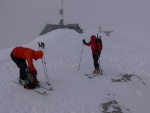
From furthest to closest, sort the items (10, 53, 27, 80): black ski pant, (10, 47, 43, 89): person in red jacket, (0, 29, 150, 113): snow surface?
(10, 53, 27, 80): black ski pant, (10, 47, 43, 89): person in red jacket, (0, 29, 150, 113): snow surface

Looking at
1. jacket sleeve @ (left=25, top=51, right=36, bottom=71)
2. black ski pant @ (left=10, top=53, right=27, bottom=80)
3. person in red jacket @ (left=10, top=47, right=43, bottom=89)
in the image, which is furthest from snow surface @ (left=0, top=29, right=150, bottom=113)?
jacket sleeve @ (left=25, top=51, right=36, bottom=71)

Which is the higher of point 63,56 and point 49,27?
point 63,56

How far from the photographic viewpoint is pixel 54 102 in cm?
895

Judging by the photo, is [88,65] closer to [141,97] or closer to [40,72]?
[40,72]

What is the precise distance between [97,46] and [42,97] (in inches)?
186

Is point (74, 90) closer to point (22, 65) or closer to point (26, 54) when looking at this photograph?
point (22, 65)

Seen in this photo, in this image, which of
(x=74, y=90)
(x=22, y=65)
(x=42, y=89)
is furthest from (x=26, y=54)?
(x=74, y=90)

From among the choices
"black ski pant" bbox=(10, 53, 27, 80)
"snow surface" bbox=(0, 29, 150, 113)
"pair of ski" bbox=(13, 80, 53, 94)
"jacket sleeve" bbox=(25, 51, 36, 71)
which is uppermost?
"jacket sleeve" bbox=(25, 51, 36, 71)

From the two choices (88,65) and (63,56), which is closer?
(88,65)

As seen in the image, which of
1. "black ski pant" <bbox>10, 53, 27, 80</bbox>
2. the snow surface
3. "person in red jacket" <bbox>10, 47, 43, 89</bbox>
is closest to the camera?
the snow surface

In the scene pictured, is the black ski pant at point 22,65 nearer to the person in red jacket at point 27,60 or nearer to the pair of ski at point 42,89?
the person in red jacket at point 27,60

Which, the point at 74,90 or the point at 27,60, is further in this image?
the point at 74,90

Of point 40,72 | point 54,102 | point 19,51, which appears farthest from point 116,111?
point 40,72

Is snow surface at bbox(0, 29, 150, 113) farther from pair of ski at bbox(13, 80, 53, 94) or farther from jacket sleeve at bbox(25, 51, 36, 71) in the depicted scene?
jacket sleeve at bbox(25, 51, 36, 71)
